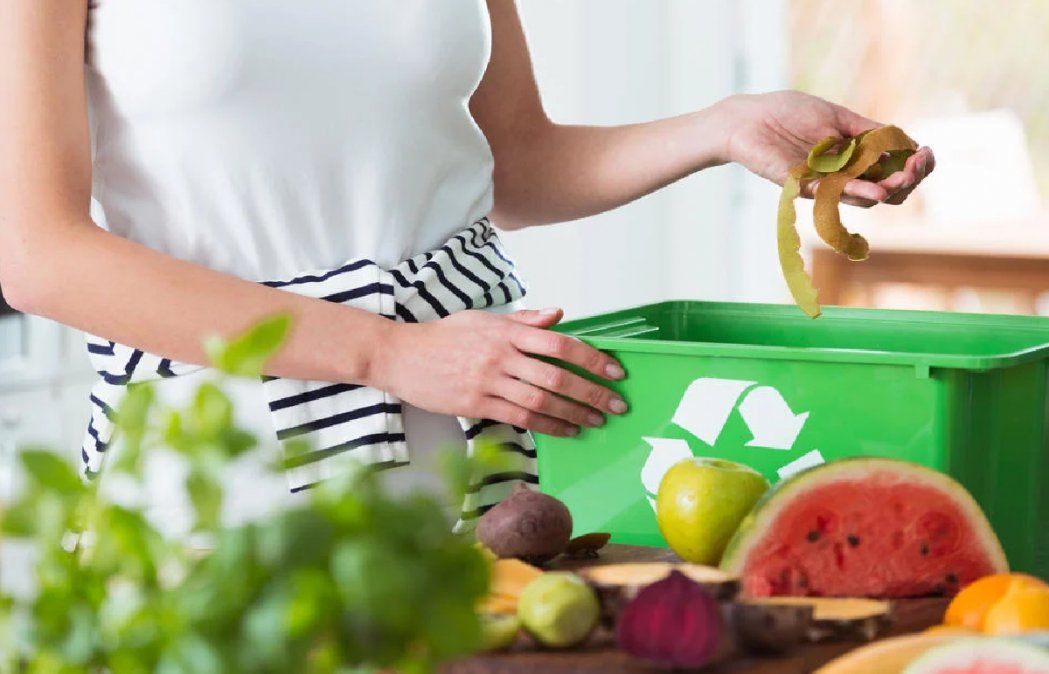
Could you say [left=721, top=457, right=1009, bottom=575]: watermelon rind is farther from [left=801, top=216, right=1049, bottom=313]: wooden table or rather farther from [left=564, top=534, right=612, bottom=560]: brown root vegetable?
[left=801, top=216, right=1049, bottom=313]: wooden table

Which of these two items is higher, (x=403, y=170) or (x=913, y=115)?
(x=913, y=115)

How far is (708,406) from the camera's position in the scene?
987 millimetres

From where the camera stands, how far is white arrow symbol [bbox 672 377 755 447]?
977 mm

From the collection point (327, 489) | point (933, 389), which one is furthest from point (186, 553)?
point (933, 389)

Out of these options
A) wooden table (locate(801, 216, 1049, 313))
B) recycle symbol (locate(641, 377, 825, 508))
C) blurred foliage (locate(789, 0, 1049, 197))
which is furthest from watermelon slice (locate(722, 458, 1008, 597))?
blurred foliage (locate(789, 0, 1049, 197))

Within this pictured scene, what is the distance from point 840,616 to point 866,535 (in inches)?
5.0

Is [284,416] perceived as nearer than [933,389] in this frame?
No

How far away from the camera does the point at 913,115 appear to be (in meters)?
4.20

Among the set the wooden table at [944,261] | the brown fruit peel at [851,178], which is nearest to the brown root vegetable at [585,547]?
the brown fruit peel at [851,178]

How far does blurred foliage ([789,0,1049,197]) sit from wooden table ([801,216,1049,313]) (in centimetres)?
62

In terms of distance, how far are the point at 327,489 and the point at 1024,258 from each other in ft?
11.2

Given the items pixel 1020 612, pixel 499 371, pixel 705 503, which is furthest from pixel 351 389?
pixel 1020 612

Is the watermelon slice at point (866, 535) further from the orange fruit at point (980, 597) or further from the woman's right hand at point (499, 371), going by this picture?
the woman's right hand at point (499, 371)

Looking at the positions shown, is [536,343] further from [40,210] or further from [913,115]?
[913,115]
